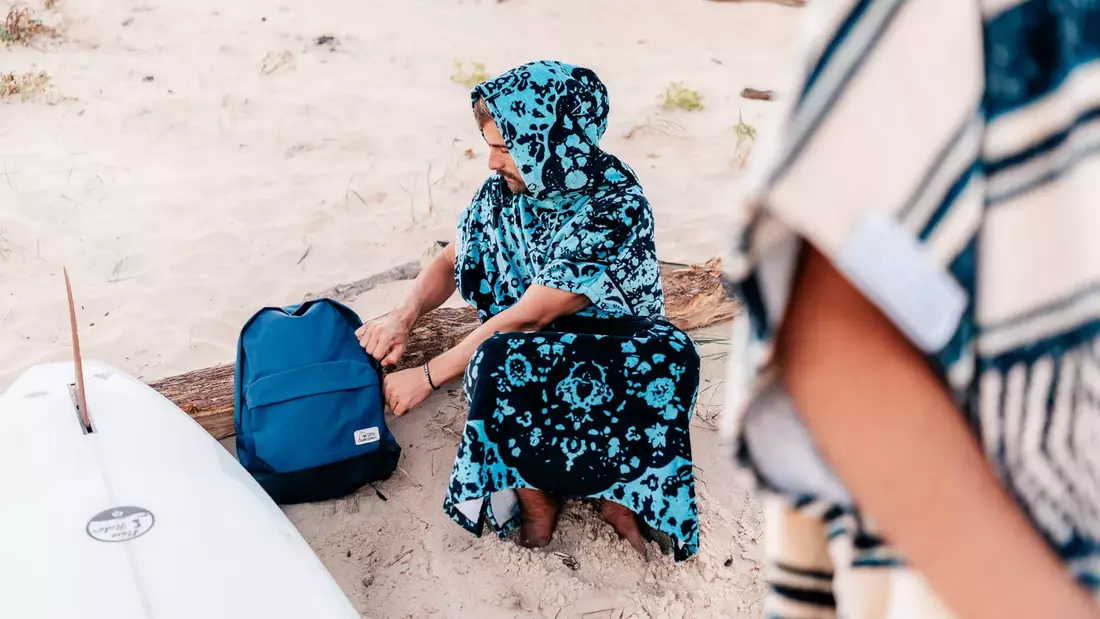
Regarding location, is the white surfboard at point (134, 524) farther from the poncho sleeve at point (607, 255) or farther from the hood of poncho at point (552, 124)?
the hood of poncho at point (552, 124)

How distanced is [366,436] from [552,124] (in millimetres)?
1015

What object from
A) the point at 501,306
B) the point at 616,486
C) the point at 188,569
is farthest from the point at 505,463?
the point at 188,569

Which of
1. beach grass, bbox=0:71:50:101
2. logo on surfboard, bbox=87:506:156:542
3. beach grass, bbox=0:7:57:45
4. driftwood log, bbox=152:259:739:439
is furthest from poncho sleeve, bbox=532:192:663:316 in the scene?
beach grass, bbox=0:7:57:45

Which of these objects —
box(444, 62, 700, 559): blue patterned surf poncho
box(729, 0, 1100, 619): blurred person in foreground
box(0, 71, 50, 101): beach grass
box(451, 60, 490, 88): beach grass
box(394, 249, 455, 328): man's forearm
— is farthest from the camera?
box(451, 60, 490, 88): beach grass

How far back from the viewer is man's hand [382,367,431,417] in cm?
244

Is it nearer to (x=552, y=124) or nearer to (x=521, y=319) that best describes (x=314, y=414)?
(x=521, y=319)

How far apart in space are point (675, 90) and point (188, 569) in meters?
4.28

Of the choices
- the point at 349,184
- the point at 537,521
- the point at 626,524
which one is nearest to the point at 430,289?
the point at 537,521

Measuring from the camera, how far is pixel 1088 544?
56 cm

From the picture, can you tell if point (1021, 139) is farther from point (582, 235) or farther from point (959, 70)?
point (582, 235)

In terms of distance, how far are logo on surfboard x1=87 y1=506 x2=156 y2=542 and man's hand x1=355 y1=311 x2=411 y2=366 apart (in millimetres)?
798

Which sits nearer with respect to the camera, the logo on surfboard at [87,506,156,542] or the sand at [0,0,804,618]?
the logo on surfboard at [87,506,156,542]

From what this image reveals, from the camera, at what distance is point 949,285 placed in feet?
1.69

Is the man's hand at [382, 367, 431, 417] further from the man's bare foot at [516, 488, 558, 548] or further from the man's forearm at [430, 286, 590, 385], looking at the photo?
the man's bare foot at [516, 488, 558, 548]
